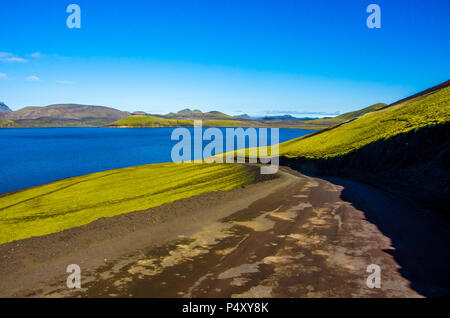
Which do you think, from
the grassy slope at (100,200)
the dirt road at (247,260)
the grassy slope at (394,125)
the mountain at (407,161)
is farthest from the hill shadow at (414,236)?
the grassy slope at (100,200)

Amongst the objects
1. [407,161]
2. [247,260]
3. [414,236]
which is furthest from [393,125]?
[247,260]

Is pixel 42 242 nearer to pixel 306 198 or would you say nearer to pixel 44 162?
pixel 306 198

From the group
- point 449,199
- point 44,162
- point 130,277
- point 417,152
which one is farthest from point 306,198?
point 44,162

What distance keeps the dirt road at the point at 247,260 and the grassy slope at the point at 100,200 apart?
26.1 ft

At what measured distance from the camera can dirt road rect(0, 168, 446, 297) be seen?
10445 millimetres

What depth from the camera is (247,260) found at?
42.0ft

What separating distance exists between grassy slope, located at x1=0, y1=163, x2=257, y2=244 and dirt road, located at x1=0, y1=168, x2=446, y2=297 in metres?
7.96

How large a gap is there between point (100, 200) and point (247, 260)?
22185 millimetres

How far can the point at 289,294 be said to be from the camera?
9977 millimetres

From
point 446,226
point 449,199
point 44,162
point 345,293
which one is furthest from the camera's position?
point 44,162

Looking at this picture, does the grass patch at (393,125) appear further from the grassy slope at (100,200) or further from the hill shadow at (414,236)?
the grassy slope at (100,200)

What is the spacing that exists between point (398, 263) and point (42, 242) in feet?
58.8

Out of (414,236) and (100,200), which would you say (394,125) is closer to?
(414,236)

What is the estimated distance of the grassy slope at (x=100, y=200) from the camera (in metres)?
21.9
